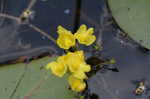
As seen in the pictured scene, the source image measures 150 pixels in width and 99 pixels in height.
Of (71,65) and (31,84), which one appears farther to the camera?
(31,84)

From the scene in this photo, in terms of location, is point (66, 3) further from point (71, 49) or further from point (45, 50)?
point (71, 49)

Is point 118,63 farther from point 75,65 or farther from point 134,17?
point 75,65

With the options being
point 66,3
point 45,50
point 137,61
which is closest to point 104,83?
point 137,61

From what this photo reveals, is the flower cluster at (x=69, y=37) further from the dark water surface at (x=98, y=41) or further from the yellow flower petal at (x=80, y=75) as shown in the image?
the dark water surface at (x=98, y=41)

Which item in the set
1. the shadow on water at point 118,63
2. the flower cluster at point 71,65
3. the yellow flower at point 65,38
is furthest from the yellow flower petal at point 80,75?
the shadow on water at point 118,63

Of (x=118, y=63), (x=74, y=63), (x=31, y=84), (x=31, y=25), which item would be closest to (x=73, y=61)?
(x=74, y=63)

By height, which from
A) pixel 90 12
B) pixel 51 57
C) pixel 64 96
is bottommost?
pixel 64 96

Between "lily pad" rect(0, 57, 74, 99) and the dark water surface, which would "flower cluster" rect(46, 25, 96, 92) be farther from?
the dark water surface
